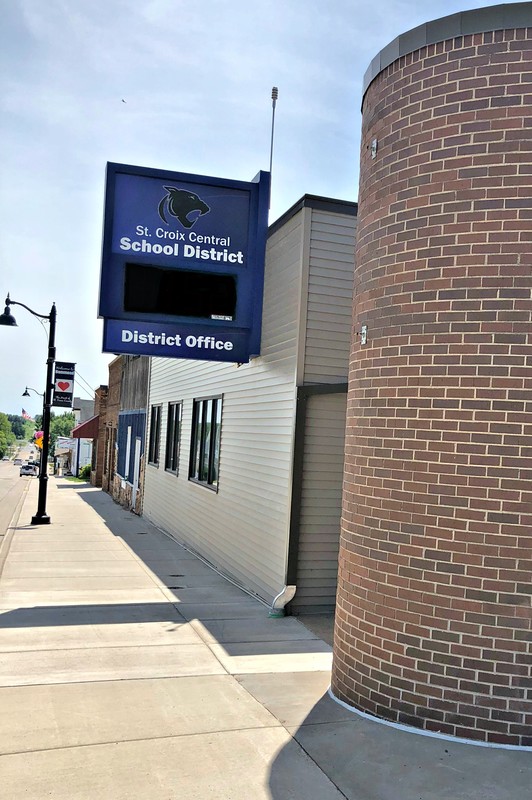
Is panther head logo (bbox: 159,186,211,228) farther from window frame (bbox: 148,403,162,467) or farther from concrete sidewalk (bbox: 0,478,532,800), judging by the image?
window frame (bbox: 148,403,162,467)

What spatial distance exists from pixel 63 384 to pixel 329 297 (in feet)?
44.3

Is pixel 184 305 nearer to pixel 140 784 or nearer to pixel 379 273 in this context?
pixel 379 273

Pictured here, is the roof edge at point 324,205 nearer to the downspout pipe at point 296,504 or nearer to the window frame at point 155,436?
the downspout pipe at point 296,504

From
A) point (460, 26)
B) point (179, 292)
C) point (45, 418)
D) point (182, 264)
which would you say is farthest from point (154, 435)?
point (460, 26)

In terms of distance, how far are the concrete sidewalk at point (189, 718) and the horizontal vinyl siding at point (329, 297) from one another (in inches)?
128

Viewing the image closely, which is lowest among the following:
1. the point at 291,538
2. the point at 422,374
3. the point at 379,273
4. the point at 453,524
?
the point at 291,538

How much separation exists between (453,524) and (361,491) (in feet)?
3.00

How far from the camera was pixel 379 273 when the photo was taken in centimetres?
567

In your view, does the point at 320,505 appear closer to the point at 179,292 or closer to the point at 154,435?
the point at 179,292

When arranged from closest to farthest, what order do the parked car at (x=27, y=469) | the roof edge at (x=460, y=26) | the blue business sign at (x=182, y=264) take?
the roof edge at (x=460, y=26) → the blue business sign at (x=182, y=264) → the parked car at (x=27, y=469)

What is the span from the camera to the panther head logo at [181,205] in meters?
9.64

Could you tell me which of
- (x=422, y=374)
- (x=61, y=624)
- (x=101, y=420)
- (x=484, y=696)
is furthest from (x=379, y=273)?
(x=101, y=420)

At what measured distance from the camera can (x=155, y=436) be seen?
20.5 metres

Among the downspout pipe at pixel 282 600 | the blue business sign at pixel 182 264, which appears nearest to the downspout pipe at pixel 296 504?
the downspout pipe at pixel 282 600
